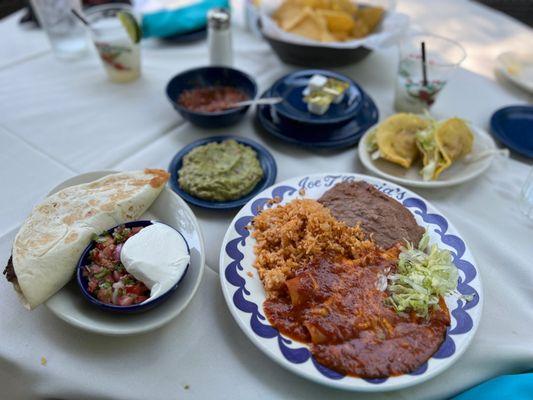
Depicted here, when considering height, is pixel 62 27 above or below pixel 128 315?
above

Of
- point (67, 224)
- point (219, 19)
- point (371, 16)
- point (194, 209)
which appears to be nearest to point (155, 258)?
point (67, 224)

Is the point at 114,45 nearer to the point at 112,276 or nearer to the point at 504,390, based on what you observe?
the point at 112,276

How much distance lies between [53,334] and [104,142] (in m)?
0.97

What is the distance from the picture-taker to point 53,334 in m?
1.16

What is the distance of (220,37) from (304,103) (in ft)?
1.95

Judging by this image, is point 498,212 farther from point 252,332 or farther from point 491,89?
point 252,332

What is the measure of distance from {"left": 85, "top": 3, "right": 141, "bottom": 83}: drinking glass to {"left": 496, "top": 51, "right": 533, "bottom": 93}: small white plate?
2.01 meters

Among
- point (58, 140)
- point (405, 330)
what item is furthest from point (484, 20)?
point (58, 140)

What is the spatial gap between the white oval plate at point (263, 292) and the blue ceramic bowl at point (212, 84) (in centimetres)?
52

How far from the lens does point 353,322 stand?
1129 millimetres

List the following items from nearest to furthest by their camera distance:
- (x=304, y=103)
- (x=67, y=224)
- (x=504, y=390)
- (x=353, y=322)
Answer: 1. (x=504, y=390)
2. (x=353, y=322)
3. (x=67, y=224)
4. (x=304, y=103)

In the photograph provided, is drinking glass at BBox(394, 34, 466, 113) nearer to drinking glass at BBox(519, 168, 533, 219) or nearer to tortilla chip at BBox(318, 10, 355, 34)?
tortilla chip at BBox(318, 10, 355, 34)

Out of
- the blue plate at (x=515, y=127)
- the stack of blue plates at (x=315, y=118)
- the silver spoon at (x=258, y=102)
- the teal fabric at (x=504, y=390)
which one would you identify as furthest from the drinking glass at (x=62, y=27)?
the teal fabric at (x=504, y=390)

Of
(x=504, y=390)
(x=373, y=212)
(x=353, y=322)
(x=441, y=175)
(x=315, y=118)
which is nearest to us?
(x=504, y=390)
